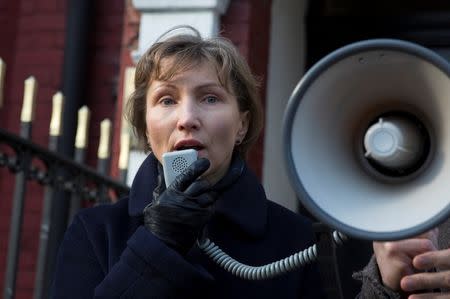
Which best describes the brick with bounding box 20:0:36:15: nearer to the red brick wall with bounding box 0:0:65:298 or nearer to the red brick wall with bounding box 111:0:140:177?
the red brick wall with bounding box 0:0:65:298

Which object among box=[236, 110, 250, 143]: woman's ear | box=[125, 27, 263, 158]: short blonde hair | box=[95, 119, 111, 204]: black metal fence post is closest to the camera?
box=[125, 27, 263, 158]: short blonde hair

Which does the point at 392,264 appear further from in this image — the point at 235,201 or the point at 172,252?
the point at 235,201

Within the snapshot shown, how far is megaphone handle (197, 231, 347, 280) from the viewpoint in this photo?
5.59ft

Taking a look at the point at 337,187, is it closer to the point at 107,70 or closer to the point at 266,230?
the point at 266,230

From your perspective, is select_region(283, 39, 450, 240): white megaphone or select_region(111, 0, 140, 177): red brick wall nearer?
select_region(283, 39, 450, 240): white megaphone

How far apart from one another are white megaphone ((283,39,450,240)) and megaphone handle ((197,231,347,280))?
0.49 feet

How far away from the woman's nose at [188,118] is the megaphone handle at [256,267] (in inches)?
8.7

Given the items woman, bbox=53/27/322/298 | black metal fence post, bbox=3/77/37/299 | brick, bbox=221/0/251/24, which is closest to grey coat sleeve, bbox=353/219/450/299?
woman, bbox=53/27/322/298

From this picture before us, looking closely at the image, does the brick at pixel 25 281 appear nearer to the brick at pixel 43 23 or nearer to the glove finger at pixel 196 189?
the brick at pixel 43 23

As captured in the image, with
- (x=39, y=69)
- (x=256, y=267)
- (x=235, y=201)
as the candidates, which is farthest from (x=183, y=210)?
(x=39, y=69)

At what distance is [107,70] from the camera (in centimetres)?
518

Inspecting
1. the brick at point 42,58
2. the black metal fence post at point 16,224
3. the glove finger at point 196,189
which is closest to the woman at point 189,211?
the glove finger at point 196,189

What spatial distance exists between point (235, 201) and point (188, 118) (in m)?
0.28

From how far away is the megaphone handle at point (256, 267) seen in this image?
67.1 inches
